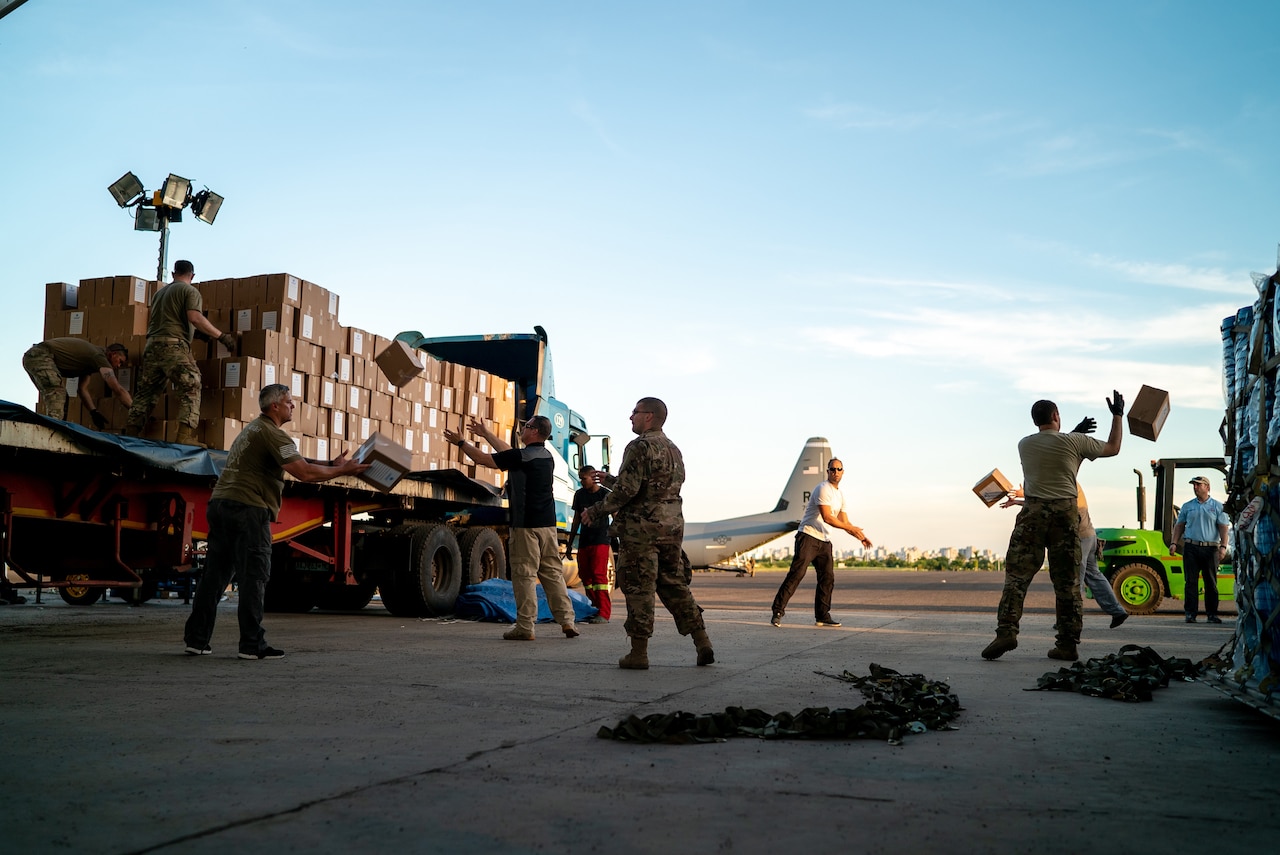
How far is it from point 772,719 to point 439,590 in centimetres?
910

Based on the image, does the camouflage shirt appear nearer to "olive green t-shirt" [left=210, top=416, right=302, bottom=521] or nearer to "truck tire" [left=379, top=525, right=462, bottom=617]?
"olive green t-shirt" [left=210, top=416, right=302, bottom=521]

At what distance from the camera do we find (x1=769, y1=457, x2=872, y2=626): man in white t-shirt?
12562mm

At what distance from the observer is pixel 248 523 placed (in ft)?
26.3

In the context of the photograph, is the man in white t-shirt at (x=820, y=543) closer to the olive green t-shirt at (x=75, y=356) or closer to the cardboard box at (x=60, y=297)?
the olive green t-shirt at (x=75, y=356)

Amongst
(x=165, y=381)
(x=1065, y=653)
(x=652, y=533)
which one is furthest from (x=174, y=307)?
(x=1065, y=653)

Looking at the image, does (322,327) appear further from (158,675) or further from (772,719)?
(772,719)

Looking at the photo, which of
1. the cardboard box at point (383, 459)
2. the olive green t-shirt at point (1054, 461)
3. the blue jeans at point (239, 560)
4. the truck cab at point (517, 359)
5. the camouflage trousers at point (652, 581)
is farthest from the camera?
the truck cab at point (517, 359)

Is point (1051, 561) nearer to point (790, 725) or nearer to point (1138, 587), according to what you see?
point (790, 725)

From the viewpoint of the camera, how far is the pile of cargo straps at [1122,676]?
6371 mm

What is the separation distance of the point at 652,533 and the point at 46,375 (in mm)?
6017

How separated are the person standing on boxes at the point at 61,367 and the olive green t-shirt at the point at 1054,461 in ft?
25.6

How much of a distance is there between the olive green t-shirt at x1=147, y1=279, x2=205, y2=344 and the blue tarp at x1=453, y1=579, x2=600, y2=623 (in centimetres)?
467

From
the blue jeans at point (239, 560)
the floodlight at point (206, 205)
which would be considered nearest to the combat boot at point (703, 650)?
the blue jeans at point (239, 560)

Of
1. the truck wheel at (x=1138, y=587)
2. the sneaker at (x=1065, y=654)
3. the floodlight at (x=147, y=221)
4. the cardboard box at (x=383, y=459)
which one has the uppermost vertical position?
the floodlight at (x=147, y=221)
